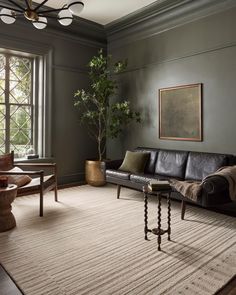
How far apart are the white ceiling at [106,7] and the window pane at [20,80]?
1142 millimetres

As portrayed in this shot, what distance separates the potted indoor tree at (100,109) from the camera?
507 cm

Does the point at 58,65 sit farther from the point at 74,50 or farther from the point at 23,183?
the point at 23,183

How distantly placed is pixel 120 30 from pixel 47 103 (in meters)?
2.19

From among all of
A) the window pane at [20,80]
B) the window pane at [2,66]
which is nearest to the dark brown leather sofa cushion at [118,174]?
the window pane at [20,80]

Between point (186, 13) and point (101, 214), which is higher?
point (186, 13)

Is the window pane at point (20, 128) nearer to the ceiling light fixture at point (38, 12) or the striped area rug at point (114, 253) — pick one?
the striped area rug at point (114, 253)

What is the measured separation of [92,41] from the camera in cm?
565

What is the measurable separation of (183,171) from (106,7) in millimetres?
3237

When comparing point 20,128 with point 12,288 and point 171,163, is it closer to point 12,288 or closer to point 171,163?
point 171,163

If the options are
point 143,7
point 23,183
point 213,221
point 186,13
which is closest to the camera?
point 213,221

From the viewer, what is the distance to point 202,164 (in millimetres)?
3828

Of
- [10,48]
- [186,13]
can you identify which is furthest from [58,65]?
[186,13]

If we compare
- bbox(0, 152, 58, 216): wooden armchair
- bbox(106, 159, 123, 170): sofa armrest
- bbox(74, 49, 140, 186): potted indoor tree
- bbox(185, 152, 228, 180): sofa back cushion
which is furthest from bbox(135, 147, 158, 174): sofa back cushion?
bbox(0, 152, 58, 216): wooden armchair

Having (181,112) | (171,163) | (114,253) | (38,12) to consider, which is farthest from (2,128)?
(114,253)
